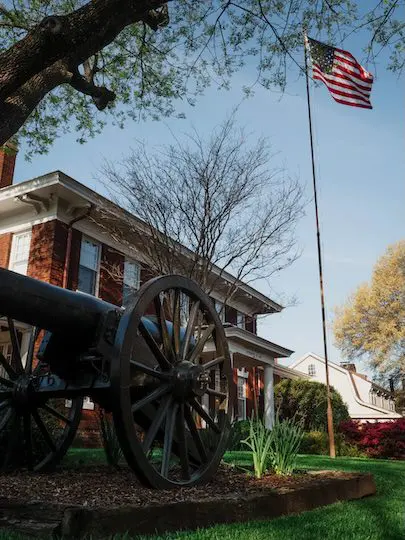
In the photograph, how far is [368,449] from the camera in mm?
17750

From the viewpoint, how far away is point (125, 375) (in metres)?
4.42

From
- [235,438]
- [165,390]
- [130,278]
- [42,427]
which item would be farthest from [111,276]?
[165,390]

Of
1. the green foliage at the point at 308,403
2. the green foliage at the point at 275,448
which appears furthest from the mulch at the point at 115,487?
the green foliage at the point at 308,403

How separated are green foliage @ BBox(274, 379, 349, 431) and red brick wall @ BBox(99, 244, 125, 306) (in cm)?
891

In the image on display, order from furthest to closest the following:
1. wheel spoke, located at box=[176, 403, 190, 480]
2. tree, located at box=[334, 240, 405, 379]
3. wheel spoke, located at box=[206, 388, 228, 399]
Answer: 1. tree, located at box=[334, 240, 405, 379]
2. wheel spoke, located at box=[206, 388, 228, 399]
3. wheel spoke, located at box=[176, 403, 190, 480]

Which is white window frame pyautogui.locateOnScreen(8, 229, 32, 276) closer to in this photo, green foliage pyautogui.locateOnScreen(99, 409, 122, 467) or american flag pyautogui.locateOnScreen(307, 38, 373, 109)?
american flag pyautogui.locateOnScreen(307, 38, 373, 109)

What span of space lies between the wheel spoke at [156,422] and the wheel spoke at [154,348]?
294 millimetres

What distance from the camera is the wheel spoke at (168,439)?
473cm

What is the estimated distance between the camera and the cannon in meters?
4.39

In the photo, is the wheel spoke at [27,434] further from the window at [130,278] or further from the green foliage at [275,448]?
the window at [130,278]

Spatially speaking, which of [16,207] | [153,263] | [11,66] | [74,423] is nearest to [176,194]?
[153,263]

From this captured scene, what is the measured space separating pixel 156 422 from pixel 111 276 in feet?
40.3

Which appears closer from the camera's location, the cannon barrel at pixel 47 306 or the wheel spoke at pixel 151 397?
the cannon barrel at pixel 47 306

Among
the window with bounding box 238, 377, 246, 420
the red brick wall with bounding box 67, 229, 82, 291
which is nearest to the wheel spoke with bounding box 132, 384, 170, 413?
the red brick wall with bounding box 67, 229, 82, 291
